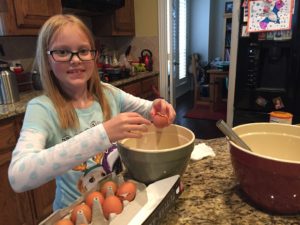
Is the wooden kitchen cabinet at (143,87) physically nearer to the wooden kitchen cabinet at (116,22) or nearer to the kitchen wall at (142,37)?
the kitchen wall at (142,37)

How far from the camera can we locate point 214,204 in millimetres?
575

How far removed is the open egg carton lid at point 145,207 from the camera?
450 millimetres

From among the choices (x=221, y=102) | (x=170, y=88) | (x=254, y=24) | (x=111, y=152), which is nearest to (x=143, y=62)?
(x=170, y=88)

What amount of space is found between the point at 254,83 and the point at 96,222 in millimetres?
1960

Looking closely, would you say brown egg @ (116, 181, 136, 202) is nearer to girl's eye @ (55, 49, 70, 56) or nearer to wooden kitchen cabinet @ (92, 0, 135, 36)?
girl's eye @ (55, 49, 70, 56)

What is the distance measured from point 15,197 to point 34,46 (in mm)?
1310

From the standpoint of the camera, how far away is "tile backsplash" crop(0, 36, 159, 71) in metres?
1.94

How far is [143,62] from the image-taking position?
2.96m

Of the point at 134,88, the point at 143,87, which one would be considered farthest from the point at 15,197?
the point at 143,87

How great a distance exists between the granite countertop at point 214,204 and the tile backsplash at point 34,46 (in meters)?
1.86

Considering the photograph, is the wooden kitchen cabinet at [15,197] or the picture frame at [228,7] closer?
the wooden kitchen cabinet at [15,197]

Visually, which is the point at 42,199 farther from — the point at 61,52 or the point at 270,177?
the point at 270,177

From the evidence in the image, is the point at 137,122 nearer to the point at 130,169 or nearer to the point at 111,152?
the point at 130,169

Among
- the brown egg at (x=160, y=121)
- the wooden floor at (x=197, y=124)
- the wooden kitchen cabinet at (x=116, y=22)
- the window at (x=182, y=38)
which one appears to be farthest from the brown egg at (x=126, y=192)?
the window at (x=182, y=38)
